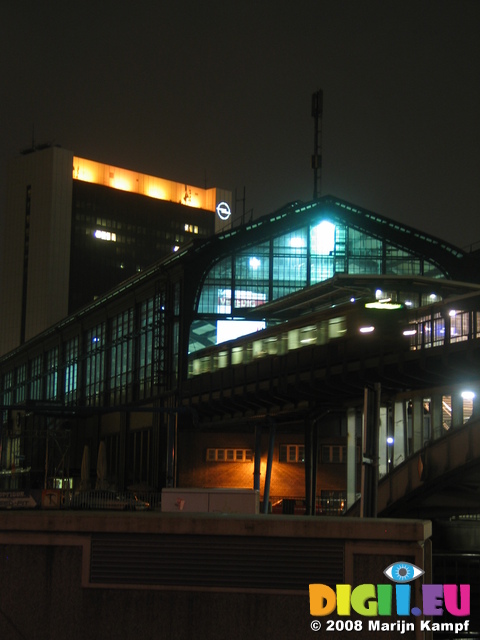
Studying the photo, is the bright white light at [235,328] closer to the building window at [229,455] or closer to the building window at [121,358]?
the building window at [229,455]

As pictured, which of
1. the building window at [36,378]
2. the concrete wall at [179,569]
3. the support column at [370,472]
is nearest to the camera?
the concrete wall at [179,569]

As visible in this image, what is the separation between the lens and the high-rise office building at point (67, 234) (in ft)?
508

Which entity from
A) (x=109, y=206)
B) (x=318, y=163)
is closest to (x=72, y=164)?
(x=109, y=206)

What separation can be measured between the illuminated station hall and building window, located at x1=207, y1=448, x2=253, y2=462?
0.09 m

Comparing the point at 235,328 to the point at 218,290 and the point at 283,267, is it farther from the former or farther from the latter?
the point at 283,267

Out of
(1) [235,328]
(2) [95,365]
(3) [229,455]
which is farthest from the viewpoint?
(2) [95,365]

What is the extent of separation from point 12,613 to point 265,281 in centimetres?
5694

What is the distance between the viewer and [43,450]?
325ft

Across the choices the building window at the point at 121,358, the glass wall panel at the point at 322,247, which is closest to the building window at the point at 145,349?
the building window at the point at 121,358

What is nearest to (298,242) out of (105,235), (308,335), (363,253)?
(363,253)

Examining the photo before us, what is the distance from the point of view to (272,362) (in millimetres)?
51531

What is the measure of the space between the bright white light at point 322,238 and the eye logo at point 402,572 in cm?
5826

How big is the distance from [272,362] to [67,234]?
111 metres

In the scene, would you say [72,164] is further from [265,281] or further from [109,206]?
[265,281]
